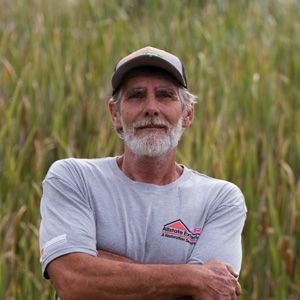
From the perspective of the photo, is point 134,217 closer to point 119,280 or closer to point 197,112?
point 119,280

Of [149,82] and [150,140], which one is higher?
[149,82]

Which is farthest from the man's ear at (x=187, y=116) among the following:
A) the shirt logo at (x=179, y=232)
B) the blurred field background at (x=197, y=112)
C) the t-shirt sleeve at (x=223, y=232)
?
the blurred field background at (x=197, y=112)

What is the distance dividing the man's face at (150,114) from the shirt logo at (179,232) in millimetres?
208

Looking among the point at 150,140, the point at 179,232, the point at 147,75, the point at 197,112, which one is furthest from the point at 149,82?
the point at 197,112

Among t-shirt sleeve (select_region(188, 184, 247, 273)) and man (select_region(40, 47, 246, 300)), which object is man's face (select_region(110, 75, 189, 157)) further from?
t-shirt sleeve (select_region(188, 184, 247, 273))

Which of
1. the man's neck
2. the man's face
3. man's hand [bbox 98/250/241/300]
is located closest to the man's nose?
the man's face

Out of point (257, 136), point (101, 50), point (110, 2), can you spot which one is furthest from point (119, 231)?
point (110, 2)

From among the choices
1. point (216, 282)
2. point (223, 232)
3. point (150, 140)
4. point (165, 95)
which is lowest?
point (216, 282)

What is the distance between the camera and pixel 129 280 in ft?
7.57

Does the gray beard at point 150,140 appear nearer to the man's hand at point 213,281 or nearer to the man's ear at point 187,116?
the man's ear at point 187,116

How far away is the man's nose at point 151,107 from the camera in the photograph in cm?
247

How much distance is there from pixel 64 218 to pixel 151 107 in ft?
1.22

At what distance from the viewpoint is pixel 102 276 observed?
2.33 metres

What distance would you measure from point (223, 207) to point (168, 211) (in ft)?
0.59
